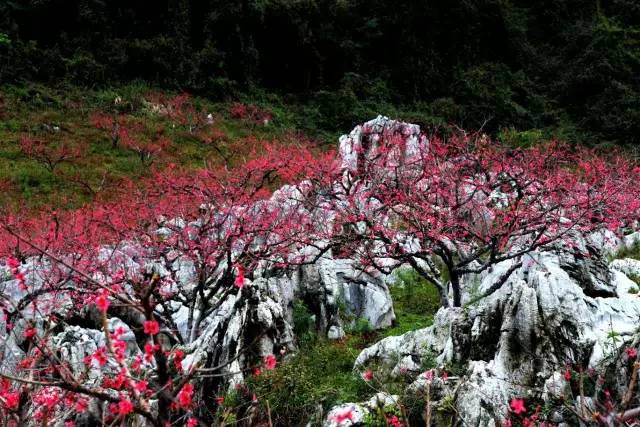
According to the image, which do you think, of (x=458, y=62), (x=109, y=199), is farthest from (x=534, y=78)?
(x=109, y=199)

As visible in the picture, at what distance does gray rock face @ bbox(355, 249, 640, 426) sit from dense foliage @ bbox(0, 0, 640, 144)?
2510cm

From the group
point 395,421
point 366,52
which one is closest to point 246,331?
point 395,421

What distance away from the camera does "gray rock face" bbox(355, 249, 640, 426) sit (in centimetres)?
643

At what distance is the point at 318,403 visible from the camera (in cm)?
784

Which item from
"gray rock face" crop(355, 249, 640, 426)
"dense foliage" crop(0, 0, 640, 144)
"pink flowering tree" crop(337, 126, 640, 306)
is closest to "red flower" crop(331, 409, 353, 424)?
"gray rock face" crop(355, 249, 640, 426)

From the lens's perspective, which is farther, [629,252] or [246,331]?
[629,252]

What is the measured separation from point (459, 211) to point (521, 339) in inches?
210

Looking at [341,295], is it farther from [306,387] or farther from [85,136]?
[85,136]

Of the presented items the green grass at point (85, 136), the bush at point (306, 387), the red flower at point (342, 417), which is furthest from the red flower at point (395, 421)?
the green grass at point (85, 136)

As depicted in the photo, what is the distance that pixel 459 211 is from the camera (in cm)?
1196

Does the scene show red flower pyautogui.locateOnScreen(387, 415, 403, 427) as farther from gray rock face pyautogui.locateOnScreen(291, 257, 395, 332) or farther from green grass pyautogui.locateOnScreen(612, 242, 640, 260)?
green grass pyautogui.locateOnScreen(612, 242, 640, 260)

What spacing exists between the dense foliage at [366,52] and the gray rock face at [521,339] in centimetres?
2510

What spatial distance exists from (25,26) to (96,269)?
30351 mm

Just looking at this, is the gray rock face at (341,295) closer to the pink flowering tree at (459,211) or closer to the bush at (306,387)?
the pink flowering tree at (459,211)
